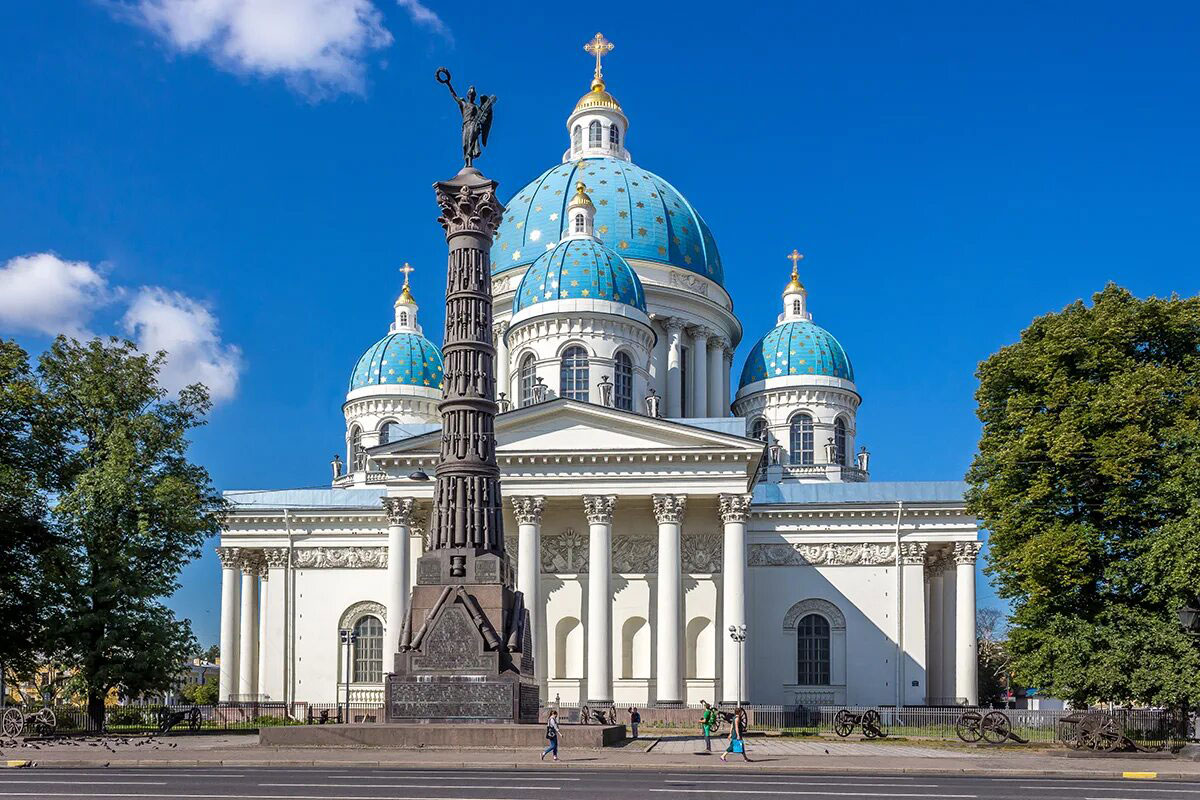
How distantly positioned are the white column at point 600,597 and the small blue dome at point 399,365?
2320 cm

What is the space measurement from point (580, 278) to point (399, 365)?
1611cm

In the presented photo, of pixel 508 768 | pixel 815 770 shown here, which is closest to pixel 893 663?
pixel 815 770

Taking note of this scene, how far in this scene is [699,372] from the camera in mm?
62562

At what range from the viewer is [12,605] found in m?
35.9

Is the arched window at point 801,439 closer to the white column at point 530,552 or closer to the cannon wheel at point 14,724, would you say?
the white column at point 530,552

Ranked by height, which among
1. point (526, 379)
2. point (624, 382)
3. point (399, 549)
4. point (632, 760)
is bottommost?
point (632, 760)

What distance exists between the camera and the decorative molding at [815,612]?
50750 mm

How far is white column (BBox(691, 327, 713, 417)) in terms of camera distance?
205 feet

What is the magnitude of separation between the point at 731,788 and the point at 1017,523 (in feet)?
58.3

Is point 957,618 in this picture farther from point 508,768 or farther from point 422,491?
point 508,768

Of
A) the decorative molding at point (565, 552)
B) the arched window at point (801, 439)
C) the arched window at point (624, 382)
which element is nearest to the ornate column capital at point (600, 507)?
the decorative molding at point (565, 552)

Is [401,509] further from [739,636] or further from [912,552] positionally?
[912,552]

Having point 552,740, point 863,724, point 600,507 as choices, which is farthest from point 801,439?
point 552,740

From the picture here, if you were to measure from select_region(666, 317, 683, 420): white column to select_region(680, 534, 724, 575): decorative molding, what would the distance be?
11530mm
